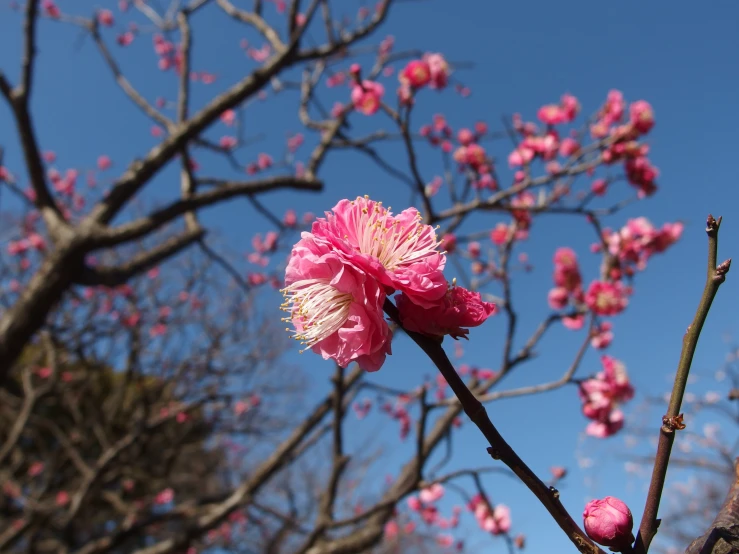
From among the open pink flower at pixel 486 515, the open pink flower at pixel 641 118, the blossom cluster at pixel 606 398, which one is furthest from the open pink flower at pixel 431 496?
the open pink flower at pixel 641 118

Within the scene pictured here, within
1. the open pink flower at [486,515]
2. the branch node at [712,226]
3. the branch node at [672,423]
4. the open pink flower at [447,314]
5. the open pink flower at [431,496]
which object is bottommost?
the branch node at [672,423]

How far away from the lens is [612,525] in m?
0.52

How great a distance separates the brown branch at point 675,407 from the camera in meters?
0.52

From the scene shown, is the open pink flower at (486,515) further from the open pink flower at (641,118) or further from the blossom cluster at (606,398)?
the open pink flower at (641,118)

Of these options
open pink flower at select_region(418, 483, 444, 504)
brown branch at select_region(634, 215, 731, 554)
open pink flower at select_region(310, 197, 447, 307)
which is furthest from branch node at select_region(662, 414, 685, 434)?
open pink flower at select_region(418, 483, 444, 504)

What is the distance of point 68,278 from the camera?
331cm

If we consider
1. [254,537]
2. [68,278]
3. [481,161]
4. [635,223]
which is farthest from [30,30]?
[254,537]

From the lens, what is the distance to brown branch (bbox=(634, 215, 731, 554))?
52 cm

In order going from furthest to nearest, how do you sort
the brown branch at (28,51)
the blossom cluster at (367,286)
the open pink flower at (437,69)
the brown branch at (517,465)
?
1. the brown branch at (28,51)
2. the open pink flower at (437,69)
3. the blossom cluster at (367,286)
4. the brown branch at (517,465)

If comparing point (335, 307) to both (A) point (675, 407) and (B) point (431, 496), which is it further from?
(B) point (431, 496)

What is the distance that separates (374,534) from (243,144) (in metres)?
→ 3.88

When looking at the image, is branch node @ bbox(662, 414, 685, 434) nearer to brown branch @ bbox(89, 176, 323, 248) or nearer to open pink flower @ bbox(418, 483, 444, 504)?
brown branch @ bbox(89, 176, 323, 248)

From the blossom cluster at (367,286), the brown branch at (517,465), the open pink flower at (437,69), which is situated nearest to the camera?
the brown branch at (517,465)

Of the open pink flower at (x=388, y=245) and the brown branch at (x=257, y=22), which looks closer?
the open pink flower at (x=388, y=245)
